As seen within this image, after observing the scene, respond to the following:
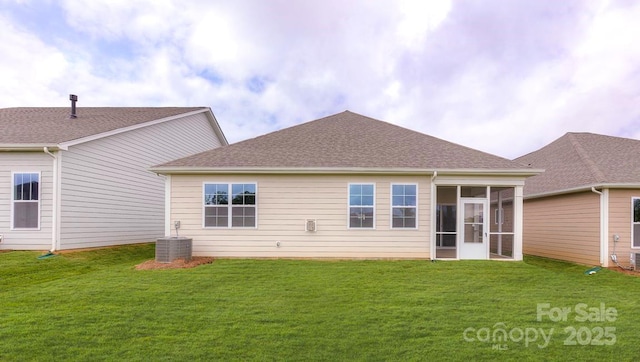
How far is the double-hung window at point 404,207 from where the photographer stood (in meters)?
11.2

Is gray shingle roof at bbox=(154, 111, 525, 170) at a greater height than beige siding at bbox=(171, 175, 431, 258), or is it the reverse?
gray shingle roof at bbox=(154, 111, 525, 170)

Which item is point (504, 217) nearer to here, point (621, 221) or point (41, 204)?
point (621, 221)

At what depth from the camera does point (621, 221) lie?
1134 cm

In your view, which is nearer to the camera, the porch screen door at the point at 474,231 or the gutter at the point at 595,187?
the gutter at the point at 595,187

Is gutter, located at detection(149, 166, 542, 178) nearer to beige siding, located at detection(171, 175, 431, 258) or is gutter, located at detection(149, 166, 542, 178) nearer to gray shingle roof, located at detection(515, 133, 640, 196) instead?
beige siding, located at detection(171, 175, 431, 258)

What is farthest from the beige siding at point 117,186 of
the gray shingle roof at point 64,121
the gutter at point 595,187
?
the gutter at point 595,187

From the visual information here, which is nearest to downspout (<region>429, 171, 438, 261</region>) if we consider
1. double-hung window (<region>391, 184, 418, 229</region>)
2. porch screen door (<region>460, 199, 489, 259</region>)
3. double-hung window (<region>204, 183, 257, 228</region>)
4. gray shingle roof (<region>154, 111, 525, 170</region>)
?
double-hung window (<region>391, 184, 418, 229</region>)

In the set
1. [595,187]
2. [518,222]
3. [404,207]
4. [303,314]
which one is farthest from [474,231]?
[303,314]

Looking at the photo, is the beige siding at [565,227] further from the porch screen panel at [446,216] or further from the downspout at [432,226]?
the downspout at [432,226]

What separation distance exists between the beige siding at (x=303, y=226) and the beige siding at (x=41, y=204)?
12.4 ft

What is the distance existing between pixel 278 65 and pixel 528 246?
15.1 meters

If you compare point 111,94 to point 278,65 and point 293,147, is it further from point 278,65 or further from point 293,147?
point 293,147

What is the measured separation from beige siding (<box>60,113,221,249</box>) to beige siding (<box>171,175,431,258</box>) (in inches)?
135

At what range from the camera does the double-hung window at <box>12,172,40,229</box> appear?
1108 centimetres
